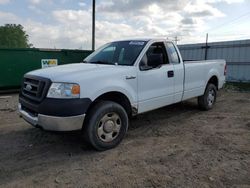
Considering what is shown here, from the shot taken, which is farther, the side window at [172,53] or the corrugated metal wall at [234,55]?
the corrugated metal wall at [234,55]

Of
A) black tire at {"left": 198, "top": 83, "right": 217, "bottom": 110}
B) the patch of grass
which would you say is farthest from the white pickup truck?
the patch of grass

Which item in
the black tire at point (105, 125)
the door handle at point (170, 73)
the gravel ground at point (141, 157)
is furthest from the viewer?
the door handle at point (170, 73)

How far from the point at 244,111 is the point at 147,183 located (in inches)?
196

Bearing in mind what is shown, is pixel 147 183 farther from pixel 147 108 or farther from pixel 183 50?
pixel 183 50

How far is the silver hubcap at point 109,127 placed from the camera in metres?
4.07

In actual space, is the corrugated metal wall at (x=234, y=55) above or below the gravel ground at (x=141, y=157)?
above

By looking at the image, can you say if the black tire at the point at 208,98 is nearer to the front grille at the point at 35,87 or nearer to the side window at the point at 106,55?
the side window at the point at 106,55

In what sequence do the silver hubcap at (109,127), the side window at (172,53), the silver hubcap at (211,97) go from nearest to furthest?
the silver hubcap at (109,127)
the side window at (172,53)
the silver hubcap at (211,97)

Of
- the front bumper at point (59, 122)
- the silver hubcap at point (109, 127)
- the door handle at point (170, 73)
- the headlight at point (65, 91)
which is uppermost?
the door handle at point (170, 73)

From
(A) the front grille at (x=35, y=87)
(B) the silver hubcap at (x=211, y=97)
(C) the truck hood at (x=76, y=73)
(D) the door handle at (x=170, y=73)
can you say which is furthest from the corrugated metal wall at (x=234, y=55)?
(A) the front grille at (x=35, y=87)

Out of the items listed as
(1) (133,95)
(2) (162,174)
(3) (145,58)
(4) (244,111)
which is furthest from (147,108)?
(4) (244,111)

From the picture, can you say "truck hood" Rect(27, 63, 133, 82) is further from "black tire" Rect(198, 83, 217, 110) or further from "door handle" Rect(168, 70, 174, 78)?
"black tire" Rect(198, 83, 217, 110)

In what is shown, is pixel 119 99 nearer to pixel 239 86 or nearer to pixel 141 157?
pixel 141 157

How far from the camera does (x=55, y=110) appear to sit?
141 inches
